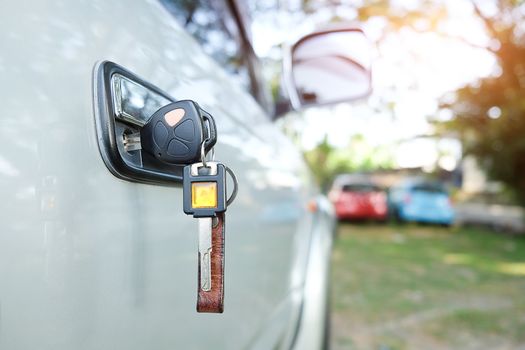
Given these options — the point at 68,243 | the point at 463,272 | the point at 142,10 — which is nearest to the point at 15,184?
the point at 68,243

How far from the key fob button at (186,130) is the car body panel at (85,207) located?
0.42 feet

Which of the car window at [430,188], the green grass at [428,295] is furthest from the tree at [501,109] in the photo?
the green grass at [428,295]

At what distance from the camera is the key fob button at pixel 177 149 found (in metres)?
0.75

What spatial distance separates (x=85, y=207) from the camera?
2.33 feet

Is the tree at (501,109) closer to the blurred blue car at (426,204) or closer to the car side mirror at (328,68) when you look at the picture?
the blurred blue car at (426,204)

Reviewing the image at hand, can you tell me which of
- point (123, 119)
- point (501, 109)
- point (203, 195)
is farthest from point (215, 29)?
point (501, 109)

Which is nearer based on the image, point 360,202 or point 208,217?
point 208,217

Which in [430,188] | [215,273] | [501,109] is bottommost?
[215,273]

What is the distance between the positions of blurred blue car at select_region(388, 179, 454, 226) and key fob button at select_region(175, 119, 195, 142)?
1219cm

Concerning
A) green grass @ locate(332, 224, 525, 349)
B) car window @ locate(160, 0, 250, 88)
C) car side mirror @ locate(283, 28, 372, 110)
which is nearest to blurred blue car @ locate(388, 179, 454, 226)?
green grass @ locate(332, 224, 525, 349)

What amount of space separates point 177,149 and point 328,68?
1.48m

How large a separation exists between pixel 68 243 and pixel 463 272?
6.71 metres

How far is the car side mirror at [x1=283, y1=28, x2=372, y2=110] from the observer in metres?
1.95

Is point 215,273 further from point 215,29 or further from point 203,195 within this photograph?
point 215,29
